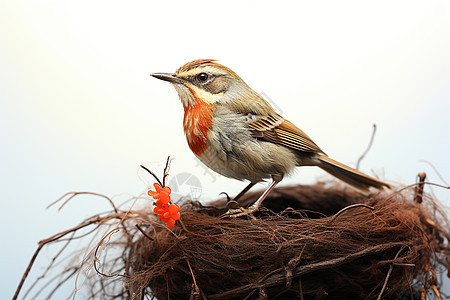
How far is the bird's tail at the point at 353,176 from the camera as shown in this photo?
6.41 ft

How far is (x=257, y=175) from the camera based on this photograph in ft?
5.58

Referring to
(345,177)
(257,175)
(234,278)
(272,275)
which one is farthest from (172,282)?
(345,177)

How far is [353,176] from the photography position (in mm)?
2029

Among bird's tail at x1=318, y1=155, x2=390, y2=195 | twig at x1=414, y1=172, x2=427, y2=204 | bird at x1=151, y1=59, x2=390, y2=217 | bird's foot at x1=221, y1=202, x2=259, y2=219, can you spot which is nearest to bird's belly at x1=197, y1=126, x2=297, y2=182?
bird at x1=151, y1=59, x2=390, y2=217

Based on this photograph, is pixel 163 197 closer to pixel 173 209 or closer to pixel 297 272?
pixel 173 209

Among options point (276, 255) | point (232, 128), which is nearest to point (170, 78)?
point (232, 128)

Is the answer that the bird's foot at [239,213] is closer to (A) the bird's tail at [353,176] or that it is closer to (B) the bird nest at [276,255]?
(B) the bird nest at [276,255]

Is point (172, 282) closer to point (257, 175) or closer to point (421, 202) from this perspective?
point (257, 175)

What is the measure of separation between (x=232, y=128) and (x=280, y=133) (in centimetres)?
23

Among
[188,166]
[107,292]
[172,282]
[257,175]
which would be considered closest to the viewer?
[172,282]

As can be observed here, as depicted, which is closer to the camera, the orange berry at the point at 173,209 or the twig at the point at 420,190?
the orange berry at the point at 173,209

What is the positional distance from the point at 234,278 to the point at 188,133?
0.55 metres

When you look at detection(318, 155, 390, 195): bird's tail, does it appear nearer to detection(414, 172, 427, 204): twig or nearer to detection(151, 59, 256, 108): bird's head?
detection(414, 172, 427, 204): twig

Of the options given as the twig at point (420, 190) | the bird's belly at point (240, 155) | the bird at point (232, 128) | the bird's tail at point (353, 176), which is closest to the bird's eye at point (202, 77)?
the bird at point (232, 128)
